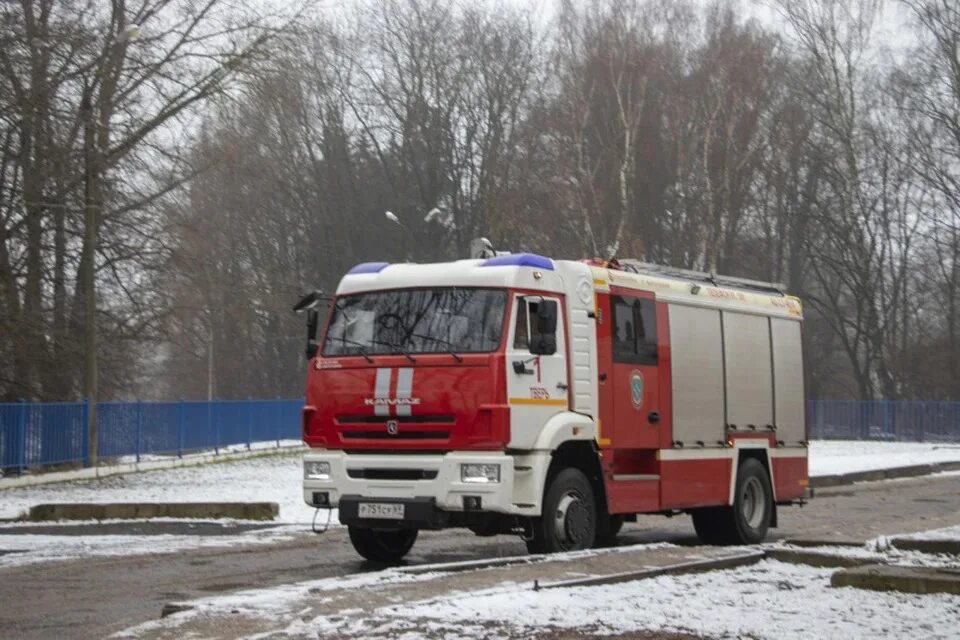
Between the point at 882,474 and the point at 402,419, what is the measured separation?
799 inches

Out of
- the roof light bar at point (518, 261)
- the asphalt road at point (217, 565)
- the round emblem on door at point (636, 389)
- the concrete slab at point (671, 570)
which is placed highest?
the roof light bar at point (518, 261)

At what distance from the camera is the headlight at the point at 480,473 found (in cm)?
1326

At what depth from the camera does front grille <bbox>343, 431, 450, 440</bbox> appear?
13.5 meters

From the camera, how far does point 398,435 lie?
13.7m

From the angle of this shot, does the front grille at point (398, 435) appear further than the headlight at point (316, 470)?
No

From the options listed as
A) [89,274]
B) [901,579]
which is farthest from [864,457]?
[901,579]

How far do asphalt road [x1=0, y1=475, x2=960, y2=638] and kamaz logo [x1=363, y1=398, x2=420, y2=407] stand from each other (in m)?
1.57

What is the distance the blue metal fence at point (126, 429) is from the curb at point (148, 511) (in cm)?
839

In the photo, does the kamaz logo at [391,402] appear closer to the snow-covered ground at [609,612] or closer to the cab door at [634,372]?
the cab door at [634,372]

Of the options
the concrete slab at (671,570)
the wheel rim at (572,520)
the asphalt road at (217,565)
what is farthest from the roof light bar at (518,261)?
the concrete slab at (671,570)

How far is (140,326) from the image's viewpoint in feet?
116

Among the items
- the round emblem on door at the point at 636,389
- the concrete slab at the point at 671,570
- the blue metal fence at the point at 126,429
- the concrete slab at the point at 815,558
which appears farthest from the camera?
the blue metal fence at the point at 126,429

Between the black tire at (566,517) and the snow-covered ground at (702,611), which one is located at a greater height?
the black tire at (566,517)

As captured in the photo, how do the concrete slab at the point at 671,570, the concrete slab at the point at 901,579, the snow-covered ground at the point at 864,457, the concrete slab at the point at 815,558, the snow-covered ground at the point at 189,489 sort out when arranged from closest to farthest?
the concrete slab at the point at 901,579
the concrete slab at the point at 671,570
the concrete slab at the point at 815,558
the snow-covered ground at the point at 189,489
the snow-covered ground at the point at 864,457
